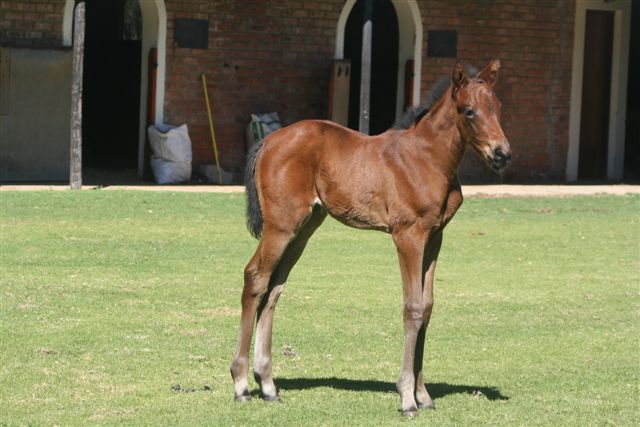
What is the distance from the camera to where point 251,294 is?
8.23 m

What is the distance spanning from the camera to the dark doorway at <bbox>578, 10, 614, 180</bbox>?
2642 centimetres

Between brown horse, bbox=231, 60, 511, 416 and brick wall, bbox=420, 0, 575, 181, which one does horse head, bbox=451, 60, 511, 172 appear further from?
brick wall, bbox=420, 0, 575, 181

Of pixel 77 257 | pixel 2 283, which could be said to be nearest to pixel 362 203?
pixel 2 283

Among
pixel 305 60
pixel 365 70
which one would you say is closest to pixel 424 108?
pixel 365 70

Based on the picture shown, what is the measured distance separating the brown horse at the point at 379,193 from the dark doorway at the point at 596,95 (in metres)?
18.7

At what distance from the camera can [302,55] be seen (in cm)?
2367

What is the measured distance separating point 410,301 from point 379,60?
21.0 metres

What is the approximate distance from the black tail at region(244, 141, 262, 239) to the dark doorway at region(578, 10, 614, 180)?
741 inches

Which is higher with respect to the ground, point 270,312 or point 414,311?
point 414,311

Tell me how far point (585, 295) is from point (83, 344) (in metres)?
5.38

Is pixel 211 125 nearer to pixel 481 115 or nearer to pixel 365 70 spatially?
pixel 365 70

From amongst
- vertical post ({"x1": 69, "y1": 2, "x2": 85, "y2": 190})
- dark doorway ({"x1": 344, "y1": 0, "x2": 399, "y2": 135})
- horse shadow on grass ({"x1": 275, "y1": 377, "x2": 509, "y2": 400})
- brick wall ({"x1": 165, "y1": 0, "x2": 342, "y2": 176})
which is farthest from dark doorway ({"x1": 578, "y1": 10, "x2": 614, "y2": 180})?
horse shadow on grass ({"x1": 275, "y1": 377, "x2": 509, "y2": 400})

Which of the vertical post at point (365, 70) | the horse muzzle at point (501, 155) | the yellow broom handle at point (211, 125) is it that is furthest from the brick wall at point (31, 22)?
the horse muzzle at point (501, 155)

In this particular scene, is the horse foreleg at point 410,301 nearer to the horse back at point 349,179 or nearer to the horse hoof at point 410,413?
the horse hoof at point 410,413
